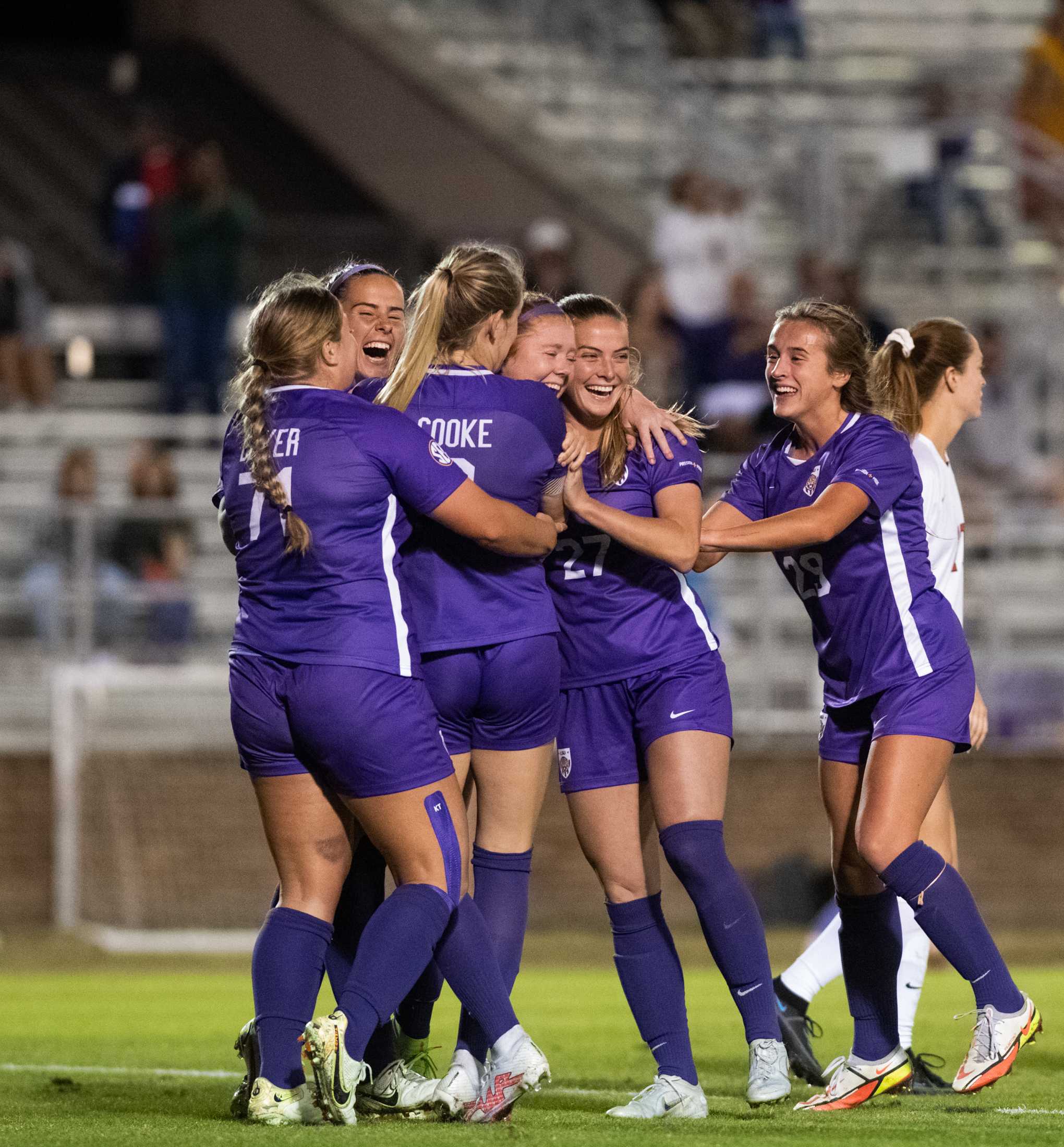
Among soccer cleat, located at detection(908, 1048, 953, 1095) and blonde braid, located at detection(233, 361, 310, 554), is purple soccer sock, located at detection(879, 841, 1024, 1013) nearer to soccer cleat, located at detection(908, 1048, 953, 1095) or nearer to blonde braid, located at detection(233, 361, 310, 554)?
soccer cleat, located at detection(908, 1048, 953, 1095)

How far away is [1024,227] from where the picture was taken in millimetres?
18219

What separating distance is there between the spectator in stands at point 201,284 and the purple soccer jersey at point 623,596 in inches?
415

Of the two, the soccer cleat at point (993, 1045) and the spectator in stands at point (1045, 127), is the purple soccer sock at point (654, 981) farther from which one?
the spectator in stands at point (1045, 127)

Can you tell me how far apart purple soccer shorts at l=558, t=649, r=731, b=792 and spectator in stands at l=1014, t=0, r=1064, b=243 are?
13421mm

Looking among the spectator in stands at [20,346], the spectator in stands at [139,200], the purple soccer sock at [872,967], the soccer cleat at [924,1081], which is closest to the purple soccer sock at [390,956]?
the purple soccer sock at [872,967]

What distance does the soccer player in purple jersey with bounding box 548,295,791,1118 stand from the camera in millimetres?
5348

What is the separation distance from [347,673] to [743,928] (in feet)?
4.37

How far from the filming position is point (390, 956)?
16.0 feet

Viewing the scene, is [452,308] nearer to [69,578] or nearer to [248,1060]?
[248,1060]

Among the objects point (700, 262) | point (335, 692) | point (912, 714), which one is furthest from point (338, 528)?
point (700, 262)

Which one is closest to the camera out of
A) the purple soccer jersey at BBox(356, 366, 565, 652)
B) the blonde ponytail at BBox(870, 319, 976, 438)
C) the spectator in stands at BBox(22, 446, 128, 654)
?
the purple soccer jersey at BBox(356, 366, 565, 652)

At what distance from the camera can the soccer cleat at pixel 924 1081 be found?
589 cm

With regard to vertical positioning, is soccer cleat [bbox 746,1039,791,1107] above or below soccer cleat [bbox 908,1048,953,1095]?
above

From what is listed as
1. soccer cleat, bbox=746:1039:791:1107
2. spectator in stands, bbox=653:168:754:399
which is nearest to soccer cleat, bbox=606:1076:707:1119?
soccer cleat, bbox=746:1039:791:1107
